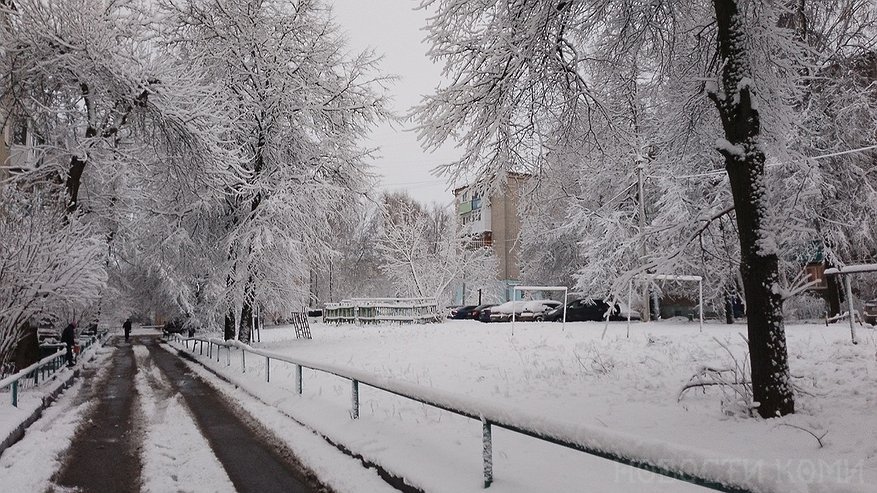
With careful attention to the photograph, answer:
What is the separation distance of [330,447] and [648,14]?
7.66 meters

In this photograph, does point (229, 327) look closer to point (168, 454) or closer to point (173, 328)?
point (168, 454)

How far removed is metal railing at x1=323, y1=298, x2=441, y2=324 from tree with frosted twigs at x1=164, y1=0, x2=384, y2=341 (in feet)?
33.8

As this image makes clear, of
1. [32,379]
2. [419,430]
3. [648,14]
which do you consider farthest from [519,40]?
[32,379]

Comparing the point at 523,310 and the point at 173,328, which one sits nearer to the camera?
the point at 523,310

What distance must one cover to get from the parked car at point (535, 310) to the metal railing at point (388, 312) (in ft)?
20.3

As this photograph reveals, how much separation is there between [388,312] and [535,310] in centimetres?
1028

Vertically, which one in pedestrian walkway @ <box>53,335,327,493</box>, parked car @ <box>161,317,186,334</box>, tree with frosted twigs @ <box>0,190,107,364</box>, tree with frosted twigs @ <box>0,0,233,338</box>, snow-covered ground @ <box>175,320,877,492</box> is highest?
Result: tree with frosted twigs @ <box>0,0,233,338</box>

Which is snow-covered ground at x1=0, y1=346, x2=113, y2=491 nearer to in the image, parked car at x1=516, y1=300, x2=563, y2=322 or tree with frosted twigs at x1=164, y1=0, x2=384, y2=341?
tree with frosted twigs at x1=164, y1=0, x2=384, y2=341

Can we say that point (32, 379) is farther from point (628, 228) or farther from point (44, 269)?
point (628, 228)

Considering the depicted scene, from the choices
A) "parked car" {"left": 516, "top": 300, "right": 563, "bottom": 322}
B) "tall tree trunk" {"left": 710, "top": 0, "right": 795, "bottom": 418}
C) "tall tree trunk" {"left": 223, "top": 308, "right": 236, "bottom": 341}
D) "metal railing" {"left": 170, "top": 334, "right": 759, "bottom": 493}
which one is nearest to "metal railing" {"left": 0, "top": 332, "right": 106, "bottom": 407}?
"tall tree trunk" {"left": 223, "top": 308, "right": 236, "bottom": 341}

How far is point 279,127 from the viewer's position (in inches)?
814

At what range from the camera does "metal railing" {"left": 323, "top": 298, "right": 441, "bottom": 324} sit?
3225 centimetres

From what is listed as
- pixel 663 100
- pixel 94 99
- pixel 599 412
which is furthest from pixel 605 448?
pixel 94 99

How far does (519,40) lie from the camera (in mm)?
7461
